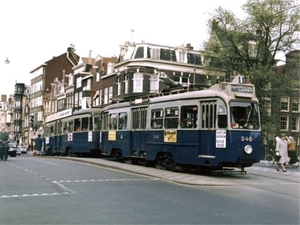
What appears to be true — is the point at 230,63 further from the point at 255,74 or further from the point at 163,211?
the point at 163,211

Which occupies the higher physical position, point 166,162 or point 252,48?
point 252,48

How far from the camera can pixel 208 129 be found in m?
16.2

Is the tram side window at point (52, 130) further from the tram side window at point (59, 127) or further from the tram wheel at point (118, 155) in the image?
the tram wheel at point (118, 155)

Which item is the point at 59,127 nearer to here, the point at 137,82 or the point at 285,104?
the point at 137,82

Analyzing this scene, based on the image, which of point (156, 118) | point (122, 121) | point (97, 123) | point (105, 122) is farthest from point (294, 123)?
point (156, 118)

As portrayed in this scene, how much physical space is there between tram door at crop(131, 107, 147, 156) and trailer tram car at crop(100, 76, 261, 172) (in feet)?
0.15

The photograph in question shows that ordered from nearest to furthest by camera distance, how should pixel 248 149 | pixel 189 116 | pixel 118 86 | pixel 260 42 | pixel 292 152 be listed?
pixel 248 149, pixel 189 116, pixel 292 152, pixel 260 42, pixel 118 86

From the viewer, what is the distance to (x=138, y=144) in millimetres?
20828

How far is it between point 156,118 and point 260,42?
66.9ft

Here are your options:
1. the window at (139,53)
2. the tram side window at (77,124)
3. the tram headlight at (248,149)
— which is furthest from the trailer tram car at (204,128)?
the window at (139,53)

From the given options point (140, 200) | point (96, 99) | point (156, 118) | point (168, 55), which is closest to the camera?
point (140, 200)

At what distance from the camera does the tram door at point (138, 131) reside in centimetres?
2042

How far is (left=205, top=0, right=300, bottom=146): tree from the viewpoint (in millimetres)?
35656

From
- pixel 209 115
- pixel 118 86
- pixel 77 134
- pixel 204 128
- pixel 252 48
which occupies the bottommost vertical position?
pixel 77 134
